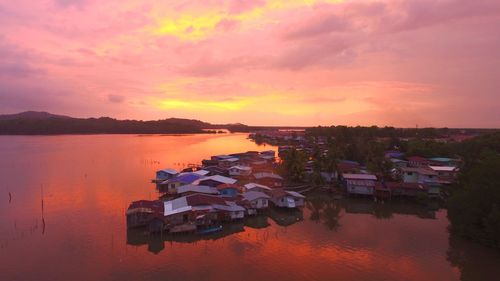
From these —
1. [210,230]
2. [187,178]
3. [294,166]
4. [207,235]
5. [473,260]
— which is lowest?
[473,260]

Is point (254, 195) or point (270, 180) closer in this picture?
point (254, 195)

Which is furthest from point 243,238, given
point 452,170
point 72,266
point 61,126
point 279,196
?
point 61,126

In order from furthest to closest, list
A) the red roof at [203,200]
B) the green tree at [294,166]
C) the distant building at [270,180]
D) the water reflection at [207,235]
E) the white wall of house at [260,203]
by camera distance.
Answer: the green tree at [294,166], the distant building at [270,180], the white wall of house at [260,203], the red roof at [203,200], the water reflection at [207,235]

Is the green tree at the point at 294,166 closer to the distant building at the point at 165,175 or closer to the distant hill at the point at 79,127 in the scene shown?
the distant building at the point at 165,175

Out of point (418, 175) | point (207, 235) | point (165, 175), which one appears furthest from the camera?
point (165, 175)

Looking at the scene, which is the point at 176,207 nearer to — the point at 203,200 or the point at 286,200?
the point at 203,200

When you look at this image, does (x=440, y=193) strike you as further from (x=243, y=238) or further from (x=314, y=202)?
(x=243, y=238)

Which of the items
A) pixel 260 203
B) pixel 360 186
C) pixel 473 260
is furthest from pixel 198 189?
pixel 473 260

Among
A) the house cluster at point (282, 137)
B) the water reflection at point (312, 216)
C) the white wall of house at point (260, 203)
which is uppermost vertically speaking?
the house cluster at point (282, 137)

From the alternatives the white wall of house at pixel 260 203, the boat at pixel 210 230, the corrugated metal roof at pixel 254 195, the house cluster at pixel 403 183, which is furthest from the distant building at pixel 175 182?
the house cluster at pixel 403 183
